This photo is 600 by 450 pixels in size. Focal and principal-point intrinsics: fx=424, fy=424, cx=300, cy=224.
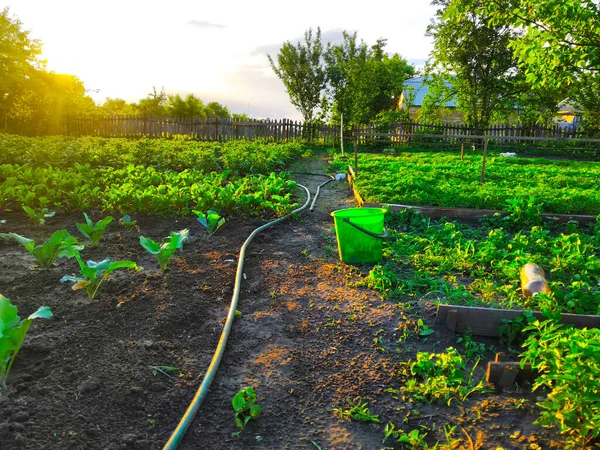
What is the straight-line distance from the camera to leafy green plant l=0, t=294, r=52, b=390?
95.3 inches

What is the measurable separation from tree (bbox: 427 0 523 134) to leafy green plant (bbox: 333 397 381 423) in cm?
2021

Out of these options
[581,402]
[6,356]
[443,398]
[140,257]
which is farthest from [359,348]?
[140,257]

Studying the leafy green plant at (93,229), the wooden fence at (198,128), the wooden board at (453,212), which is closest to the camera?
the leafy green plant at (93,229)

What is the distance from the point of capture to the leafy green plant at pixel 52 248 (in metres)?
3.92

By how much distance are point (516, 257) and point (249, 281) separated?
8.87 ft

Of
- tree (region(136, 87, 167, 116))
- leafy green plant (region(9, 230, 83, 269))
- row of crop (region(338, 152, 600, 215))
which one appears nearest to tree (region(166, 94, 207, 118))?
tree (region(136, 87, 167, 116))

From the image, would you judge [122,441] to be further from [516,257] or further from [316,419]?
[516,257]

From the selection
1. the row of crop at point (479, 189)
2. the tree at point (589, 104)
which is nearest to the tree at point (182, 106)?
the tree at point (589, 104)

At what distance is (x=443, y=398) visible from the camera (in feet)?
8.11

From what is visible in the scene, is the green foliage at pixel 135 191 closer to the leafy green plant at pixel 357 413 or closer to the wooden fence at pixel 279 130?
the leafy green plant at pixel 357 413

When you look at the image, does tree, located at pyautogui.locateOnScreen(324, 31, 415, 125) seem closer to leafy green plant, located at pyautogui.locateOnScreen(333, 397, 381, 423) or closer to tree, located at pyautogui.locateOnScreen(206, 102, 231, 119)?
tree, located at pyautogui.locateOnScreen(206, 102, 231, 119)

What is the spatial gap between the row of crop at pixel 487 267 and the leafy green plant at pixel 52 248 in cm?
282

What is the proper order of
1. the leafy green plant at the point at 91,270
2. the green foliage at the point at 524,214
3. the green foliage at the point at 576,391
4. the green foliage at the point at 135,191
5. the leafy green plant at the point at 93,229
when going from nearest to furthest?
the green foliage at the point at 576,391
the leafy green plant at the point at 91,270
the leafy green plant at the point at 93,229
the green foliage at the point at 524,214
the green foliage at the point at 135,191

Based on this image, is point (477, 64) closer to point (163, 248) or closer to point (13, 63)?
point (163, 248)
